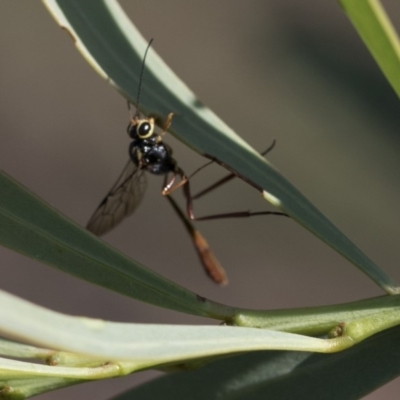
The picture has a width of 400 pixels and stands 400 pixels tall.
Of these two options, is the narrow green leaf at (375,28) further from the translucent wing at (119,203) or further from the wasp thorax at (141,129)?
the translucent wing at (119,203)

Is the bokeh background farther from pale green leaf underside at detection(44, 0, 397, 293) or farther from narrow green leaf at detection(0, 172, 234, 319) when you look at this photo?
narrow green leaf at detection(0, 172, 234, 319)

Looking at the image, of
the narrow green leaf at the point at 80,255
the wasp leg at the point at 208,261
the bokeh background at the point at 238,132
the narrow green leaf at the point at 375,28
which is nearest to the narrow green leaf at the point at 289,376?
the narrow green leaf at the point at 80,255

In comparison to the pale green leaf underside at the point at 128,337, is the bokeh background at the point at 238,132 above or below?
below

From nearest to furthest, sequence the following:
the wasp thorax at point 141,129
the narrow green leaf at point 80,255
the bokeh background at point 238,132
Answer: the narrow green leaf at point 80,255
the wasp thorax at point 141,129
the bokeh background at point 238,132

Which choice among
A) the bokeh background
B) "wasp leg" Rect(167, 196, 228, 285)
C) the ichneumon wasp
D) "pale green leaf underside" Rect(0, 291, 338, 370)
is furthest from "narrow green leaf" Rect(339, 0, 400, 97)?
the bokeh background

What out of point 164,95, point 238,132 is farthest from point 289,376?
point 238,132

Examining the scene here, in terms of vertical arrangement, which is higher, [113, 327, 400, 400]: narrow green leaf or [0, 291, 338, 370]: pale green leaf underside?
[0, 291, 338, 370]: pale green leaf underside
